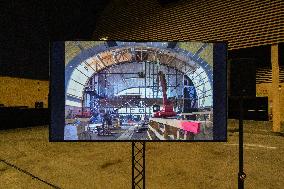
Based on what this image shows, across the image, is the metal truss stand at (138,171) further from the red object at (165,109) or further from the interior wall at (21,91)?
the interior wall at (21,91)

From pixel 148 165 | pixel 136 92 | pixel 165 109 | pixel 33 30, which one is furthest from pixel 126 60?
pixel 33 30

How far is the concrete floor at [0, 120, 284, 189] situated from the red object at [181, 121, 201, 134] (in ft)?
6.51

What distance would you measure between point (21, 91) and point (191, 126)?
38.5 feet

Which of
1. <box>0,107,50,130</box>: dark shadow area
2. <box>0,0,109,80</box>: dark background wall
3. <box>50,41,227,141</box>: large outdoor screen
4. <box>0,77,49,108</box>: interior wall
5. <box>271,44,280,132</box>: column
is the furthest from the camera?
<box>0,77,49,108</box>: interior wall

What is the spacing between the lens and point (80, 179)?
492 cm

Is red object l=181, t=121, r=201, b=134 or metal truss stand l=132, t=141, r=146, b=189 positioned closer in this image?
red object l=181, t=121, r=201, b=134

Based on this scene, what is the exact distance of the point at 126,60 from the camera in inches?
118

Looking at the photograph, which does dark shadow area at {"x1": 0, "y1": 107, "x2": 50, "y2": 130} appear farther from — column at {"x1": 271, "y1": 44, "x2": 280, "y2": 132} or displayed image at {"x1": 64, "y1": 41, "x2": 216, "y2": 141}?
column at {"x1": 271, "y1": 44, "x2": 280, "y2": 132}

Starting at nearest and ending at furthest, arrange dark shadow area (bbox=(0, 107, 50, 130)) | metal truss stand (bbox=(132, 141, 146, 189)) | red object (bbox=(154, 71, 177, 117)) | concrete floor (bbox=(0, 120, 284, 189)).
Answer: red object (bbox=(154, 71, 177, 117))
metal truss stand (bbox=(132, 141, 146, 189))
concrete floor (bbox=(0, 120, 284, 189))
dark shadow area (bbox=(0, 107, 50, 130))

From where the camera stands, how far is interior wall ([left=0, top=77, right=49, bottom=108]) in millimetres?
12118

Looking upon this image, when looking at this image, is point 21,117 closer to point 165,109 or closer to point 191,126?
point 165,109

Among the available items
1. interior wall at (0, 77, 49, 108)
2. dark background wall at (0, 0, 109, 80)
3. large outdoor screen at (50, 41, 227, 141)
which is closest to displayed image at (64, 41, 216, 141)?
large outdoor screen at (50, 41, 227, 141)

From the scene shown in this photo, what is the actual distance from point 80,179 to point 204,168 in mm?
2420

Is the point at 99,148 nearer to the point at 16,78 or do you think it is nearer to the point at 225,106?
the point at 225,106
